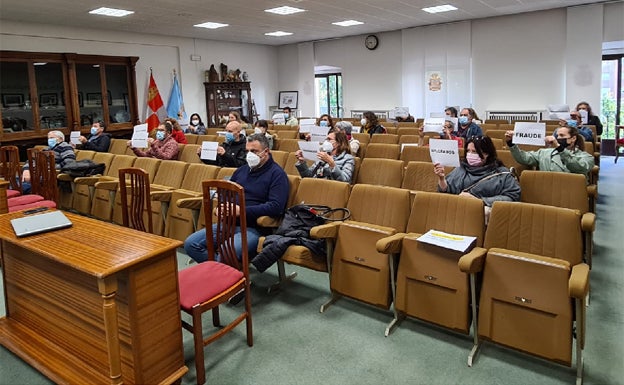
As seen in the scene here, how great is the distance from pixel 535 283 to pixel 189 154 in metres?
4.70

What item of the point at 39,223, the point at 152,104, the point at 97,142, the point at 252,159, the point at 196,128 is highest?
the point at 152,104

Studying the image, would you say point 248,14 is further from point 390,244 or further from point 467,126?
point 390,244

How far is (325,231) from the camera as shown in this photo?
2.93m

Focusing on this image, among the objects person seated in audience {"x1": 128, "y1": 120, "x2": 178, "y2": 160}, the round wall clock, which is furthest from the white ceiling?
person seated in audience {"x1": 128, "y1": 120, "x2": 178, "y2": 160}

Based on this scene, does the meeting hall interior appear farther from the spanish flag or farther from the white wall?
the spanish flag

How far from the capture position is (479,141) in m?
3.38

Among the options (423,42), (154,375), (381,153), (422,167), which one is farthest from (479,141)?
(423,42)

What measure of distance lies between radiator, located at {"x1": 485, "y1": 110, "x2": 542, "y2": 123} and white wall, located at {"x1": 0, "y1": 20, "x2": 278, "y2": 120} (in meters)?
6.24

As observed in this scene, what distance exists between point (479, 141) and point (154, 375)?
2.57m

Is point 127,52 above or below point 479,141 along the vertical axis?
above

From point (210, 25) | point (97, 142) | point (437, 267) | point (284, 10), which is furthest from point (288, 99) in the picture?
point (437, 267)

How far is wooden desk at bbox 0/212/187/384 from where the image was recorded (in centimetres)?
202

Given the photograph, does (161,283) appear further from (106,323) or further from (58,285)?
(58,285)

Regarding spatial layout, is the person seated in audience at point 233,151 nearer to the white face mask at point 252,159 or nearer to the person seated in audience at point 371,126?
the white face mask at point 252,159
